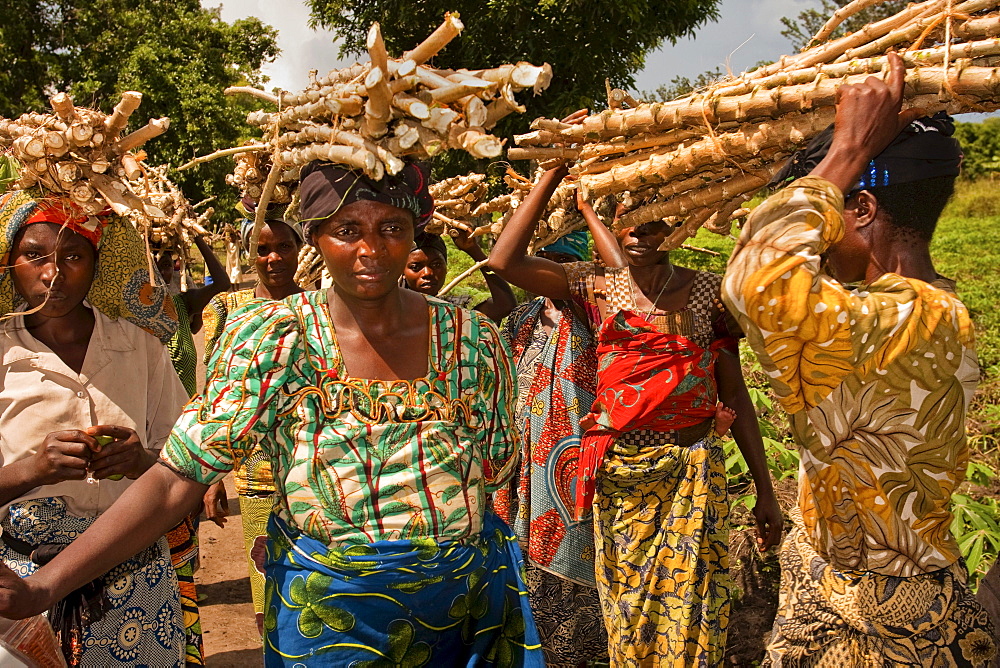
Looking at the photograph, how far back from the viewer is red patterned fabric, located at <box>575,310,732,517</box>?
10.8ft

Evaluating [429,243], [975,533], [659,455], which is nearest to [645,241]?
[659,455]

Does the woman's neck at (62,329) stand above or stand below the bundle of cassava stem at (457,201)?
below

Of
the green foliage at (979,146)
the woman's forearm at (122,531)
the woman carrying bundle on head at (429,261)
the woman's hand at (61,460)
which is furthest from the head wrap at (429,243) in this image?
the green foliage at (979,146)

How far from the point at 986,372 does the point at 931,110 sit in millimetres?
6596

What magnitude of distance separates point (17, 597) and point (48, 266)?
1.16 meters

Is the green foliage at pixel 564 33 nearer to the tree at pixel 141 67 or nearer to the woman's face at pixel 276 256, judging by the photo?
the tree at pixel 141 67

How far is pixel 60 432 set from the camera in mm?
2387

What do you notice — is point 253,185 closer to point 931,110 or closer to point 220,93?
point 931,110

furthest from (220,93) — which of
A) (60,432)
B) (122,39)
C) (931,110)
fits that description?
(931,110)

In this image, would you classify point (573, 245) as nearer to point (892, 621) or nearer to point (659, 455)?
point (659, 455)

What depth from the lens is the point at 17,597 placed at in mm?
1804

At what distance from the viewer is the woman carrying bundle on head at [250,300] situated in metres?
3.80

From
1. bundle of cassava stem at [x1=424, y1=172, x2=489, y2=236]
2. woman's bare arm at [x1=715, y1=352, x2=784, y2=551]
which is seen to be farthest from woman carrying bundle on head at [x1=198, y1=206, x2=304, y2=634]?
woman's bare arm at [x1=715, y1=352, x2=784, y2=551]

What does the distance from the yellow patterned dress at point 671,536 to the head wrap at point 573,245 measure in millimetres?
1282
